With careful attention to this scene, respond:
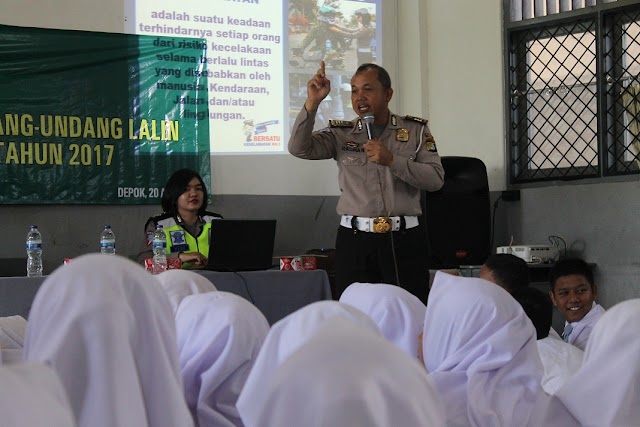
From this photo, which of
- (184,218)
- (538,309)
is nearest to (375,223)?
(538,309)

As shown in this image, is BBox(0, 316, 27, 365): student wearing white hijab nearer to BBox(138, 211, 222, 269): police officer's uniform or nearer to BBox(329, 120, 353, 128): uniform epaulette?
BBox(329, 120, 353, 128): uniform epaulette

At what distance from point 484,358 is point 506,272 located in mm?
1752

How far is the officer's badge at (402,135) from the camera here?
4230 millimetres

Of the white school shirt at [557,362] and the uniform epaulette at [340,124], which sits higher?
the uniform epaulette at [340,124]

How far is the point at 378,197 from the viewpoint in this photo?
4145mm

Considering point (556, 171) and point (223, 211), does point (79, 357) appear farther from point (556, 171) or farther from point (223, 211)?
point (556, 171)

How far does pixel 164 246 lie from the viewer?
15.6ft

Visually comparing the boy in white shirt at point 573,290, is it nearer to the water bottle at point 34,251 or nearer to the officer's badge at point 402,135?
the officer's badge at point 402,135

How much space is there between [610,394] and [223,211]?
448cm

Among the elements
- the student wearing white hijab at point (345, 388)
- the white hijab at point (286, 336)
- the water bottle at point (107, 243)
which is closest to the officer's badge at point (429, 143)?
the water bottle at point (107, 243)

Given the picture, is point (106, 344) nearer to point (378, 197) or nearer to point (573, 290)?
point (378, 197)

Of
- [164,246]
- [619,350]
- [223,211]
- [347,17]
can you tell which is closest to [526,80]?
[347,17]

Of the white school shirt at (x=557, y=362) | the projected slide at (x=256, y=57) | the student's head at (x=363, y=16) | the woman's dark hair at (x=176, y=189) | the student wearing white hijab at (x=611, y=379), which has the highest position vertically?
the student's head at (x=363, y=16)

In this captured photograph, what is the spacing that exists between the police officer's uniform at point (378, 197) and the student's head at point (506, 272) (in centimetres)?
30
